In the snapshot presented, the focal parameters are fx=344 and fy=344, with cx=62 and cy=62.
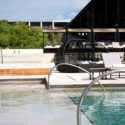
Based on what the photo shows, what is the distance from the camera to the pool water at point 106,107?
18.8 ft

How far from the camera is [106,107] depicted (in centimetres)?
695

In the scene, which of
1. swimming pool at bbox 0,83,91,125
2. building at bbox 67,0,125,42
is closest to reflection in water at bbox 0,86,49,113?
swimming pool at bbox 0,83,91,125

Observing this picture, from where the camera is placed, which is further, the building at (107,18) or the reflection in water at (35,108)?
the building at (107,18)

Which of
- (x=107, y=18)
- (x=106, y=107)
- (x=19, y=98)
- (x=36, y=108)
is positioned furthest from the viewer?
(x=107, y=18)

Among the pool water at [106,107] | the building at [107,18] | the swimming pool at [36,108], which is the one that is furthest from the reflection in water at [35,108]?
the building at [107,18]

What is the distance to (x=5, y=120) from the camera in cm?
558

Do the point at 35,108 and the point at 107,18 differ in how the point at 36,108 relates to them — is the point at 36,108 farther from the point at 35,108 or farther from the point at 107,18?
the point at 107,18

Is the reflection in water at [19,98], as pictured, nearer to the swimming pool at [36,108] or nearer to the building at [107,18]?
the swimming pool at [36,108]

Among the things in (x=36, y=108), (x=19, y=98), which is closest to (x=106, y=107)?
(x=36, y=108)

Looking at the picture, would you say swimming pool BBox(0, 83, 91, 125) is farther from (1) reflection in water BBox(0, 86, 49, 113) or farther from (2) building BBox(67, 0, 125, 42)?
(2) building BBox(67, 0, 125, 42)

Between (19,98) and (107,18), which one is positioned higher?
(107,18)

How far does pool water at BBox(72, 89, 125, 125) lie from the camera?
572 cm

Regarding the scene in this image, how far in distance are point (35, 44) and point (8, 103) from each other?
6419 cm

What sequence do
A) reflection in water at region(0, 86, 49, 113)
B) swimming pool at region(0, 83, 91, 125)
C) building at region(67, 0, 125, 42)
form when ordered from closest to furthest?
swimming pool at region(0, 83, 91, 125), reflection in water at region(0, 86, 49, 113), building at region(67, 0, 125, 42)
